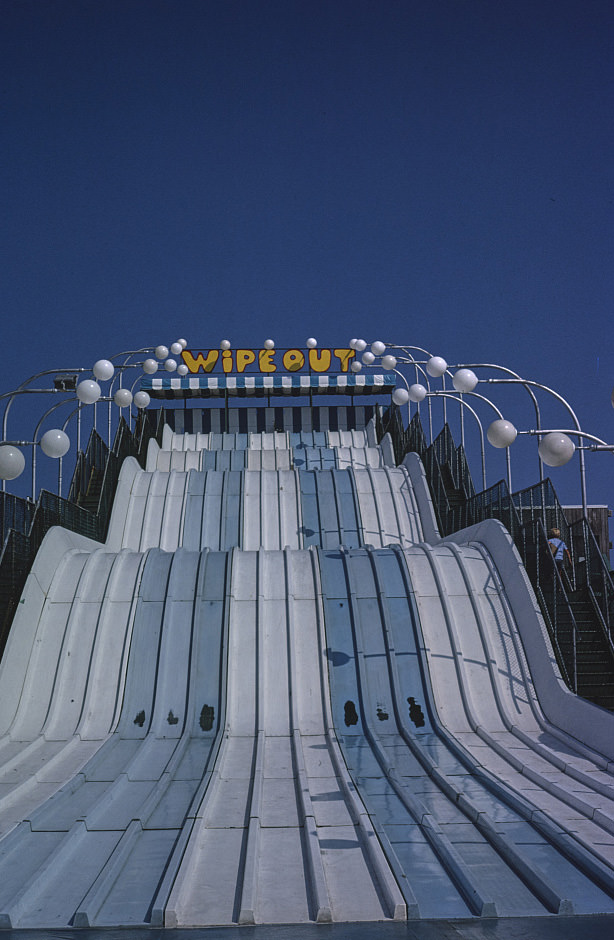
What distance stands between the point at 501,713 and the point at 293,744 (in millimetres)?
3271

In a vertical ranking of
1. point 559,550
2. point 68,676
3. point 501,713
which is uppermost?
point 559,550

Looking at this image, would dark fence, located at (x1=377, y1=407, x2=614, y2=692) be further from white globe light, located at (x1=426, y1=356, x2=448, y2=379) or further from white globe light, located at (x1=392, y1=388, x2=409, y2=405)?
white globe light, located at (x1=392, y1=388, x2=409, y2=405)

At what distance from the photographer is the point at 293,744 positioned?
12.4 meters

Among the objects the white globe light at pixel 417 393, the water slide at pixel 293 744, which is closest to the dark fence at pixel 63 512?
the water slide at pixel 293 744

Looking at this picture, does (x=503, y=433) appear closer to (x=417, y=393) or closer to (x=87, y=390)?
(x=87, y=390)

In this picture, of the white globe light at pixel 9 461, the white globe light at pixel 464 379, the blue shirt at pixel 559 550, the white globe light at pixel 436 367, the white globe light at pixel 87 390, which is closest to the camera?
the white globe light at pixel 9 461

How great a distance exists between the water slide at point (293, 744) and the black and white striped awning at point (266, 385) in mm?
17106

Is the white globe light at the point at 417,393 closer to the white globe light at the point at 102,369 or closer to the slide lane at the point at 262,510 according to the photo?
the slide lane at the point at 262,510

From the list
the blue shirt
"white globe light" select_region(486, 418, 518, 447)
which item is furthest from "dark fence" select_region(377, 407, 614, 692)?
"white globe light" select_region(486, 418, 518, 447)

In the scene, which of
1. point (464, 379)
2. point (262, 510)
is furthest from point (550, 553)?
point (262, 510)

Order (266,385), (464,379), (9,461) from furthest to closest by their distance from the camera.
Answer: (266,385) → (464,379) → (9,461)

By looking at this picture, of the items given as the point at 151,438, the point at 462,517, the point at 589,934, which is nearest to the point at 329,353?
the point at 151,438

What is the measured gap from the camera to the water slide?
286 inches

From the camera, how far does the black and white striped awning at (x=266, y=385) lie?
1495 inches
